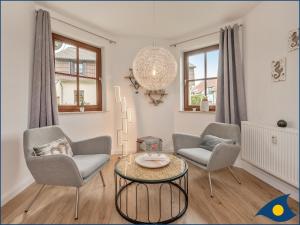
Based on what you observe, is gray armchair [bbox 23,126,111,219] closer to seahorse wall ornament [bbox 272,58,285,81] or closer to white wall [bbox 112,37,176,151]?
white wall [bbox 112,37,176,151]

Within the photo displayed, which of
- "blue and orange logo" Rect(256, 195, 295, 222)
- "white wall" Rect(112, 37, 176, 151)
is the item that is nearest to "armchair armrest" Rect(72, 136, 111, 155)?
"white wall" Rect(112, 37, 176, 151)

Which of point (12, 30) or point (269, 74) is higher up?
point (12, 30)

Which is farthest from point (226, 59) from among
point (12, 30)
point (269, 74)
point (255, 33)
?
point (12, 30)

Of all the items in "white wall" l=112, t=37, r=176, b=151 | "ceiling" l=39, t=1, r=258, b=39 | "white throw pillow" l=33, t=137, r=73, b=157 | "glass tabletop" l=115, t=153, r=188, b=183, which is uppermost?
"ceiling" l=39, t=1, r=258, b=39

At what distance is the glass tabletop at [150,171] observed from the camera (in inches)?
53.6

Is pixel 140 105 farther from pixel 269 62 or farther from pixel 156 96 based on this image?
pixel 269 62

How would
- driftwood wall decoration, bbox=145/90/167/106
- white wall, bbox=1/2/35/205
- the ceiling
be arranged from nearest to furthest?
white wall, bbox=1/2/35/205
the ceiling
driftwood wall decoration, bbox=145/90/167/106

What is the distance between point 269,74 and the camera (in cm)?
205

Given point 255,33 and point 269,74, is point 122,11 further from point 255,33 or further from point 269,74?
point 269,74

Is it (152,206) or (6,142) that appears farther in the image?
(6,142)

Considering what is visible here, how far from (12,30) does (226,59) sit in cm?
261

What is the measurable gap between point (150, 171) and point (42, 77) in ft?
5.54

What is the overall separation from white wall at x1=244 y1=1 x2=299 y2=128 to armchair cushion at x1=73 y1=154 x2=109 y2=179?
1990mm

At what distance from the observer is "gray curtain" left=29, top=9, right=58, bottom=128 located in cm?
201
